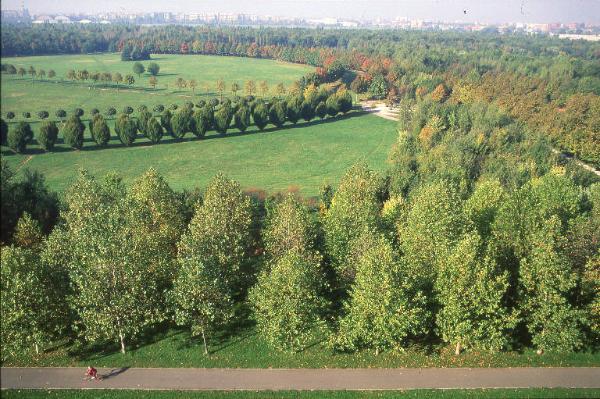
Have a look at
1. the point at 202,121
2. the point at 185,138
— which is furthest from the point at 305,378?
the point at 185,138

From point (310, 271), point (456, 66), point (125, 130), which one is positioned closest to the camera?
point (310, 271)

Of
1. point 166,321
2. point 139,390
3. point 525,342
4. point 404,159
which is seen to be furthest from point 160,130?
point 525,342

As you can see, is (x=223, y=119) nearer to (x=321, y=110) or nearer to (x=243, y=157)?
(x=243, y=157)

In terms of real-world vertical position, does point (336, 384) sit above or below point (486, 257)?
below

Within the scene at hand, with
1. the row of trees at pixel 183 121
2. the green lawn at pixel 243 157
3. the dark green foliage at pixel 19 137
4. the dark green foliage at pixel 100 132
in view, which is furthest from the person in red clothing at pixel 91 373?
the dark green foliage at pixel 100 132

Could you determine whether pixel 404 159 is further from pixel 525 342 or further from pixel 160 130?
pixel 160 130

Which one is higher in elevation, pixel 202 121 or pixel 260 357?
pixel 202 121

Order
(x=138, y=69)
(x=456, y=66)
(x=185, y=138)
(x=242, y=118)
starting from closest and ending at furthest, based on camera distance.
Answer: (x=185, y=138), (x=242, y=118), (x=456, y=66), (x=138, y=69)
